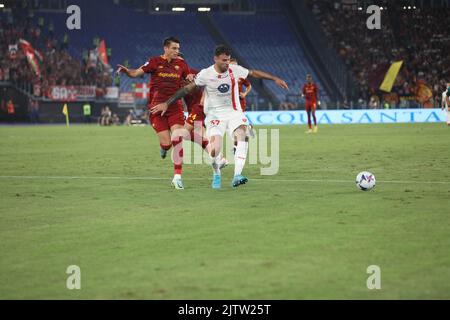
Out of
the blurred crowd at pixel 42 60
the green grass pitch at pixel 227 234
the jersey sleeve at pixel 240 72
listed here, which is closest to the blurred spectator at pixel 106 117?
the blurred crowd at pixel 42 60

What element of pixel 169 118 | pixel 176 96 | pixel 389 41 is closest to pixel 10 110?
pixel 389 41

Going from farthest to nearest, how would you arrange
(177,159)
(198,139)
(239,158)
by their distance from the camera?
(198,139), (177,159), (239,158)

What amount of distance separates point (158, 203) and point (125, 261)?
175 inches

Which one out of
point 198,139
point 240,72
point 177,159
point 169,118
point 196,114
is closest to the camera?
point 177,159

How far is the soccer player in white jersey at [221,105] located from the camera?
561 inches

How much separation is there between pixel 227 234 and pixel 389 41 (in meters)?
56.4

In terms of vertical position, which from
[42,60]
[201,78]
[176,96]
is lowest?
[176,96]

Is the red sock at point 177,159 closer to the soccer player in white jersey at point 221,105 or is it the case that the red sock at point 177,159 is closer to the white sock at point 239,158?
the soccer player in white jersey at point 221,105

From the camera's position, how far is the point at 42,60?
2228 inches

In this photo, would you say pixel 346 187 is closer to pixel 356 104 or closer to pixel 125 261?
pixel 125 261

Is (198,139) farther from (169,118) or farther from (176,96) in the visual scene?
(176,96)

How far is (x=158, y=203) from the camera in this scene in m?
12.1

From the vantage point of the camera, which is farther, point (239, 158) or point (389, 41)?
point (389, 41)
